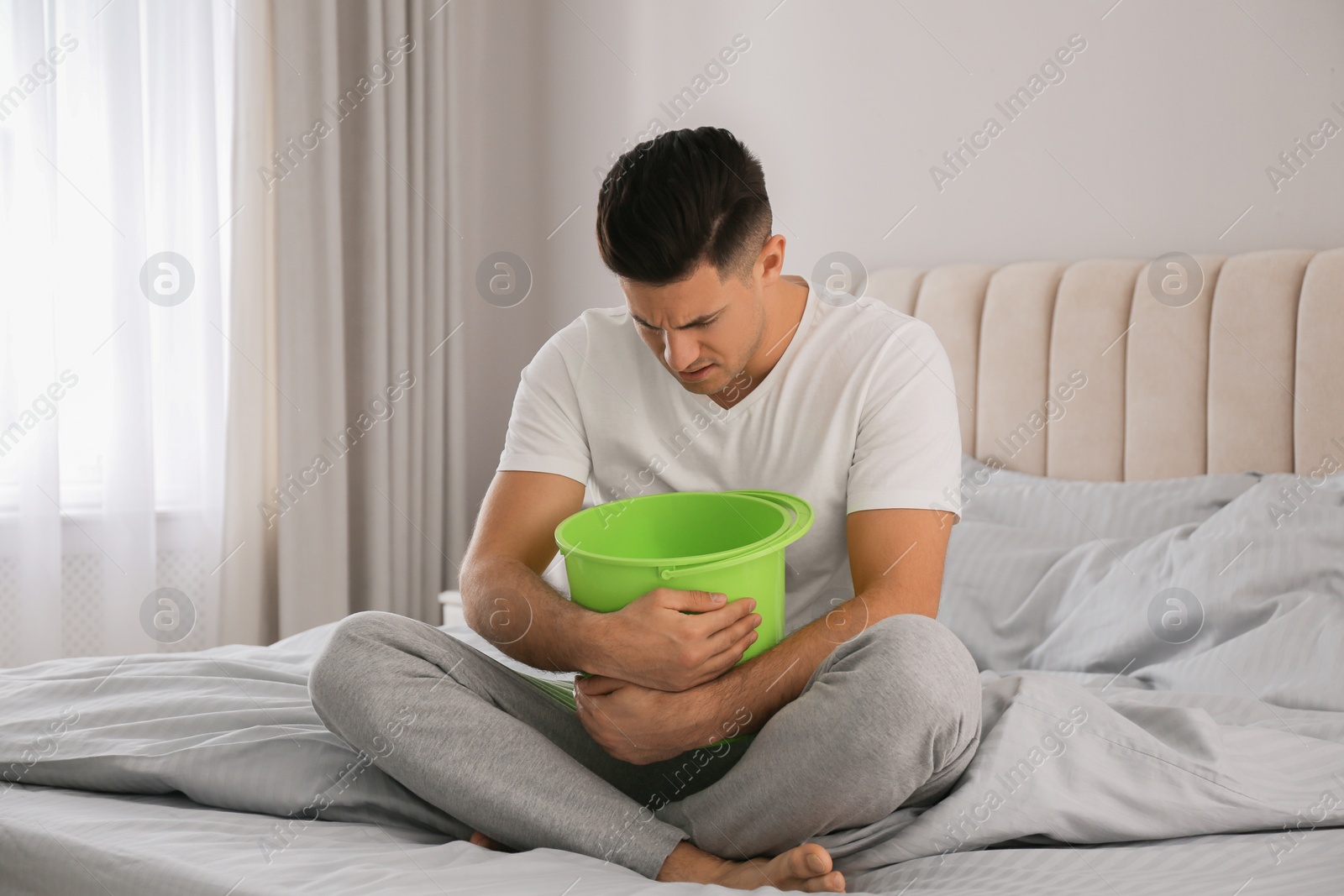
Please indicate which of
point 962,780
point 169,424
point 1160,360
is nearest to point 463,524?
point 169,424

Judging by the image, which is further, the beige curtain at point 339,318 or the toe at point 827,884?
the beige curtain at point 339,318

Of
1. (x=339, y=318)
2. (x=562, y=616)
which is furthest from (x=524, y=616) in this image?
(x=339, y=318)

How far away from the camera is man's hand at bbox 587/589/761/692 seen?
0.92 meters

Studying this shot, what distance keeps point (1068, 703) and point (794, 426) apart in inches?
18.4

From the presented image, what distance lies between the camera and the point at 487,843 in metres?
0.98

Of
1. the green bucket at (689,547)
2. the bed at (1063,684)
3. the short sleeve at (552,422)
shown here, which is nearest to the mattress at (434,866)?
the bed at (1063,684)

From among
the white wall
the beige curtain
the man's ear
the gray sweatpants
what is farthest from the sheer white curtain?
the man's ear

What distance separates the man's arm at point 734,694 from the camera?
0.97 meters

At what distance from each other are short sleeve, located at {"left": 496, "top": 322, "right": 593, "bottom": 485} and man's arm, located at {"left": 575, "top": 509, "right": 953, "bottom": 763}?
40cm

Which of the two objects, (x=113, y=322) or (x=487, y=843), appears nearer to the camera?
(x=487, y=843)

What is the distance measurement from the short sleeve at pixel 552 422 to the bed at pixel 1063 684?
0.41 meters

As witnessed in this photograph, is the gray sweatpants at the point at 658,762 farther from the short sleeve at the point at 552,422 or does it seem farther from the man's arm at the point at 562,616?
the short sleeve at the point at 552,422

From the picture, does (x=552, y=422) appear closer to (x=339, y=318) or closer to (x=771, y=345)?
(x=771, y=345)

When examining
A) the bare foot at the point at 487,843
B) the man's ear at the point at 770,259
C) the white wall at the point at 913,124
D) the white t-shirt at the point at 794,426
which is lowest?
the bare foot at the point at 487,843
